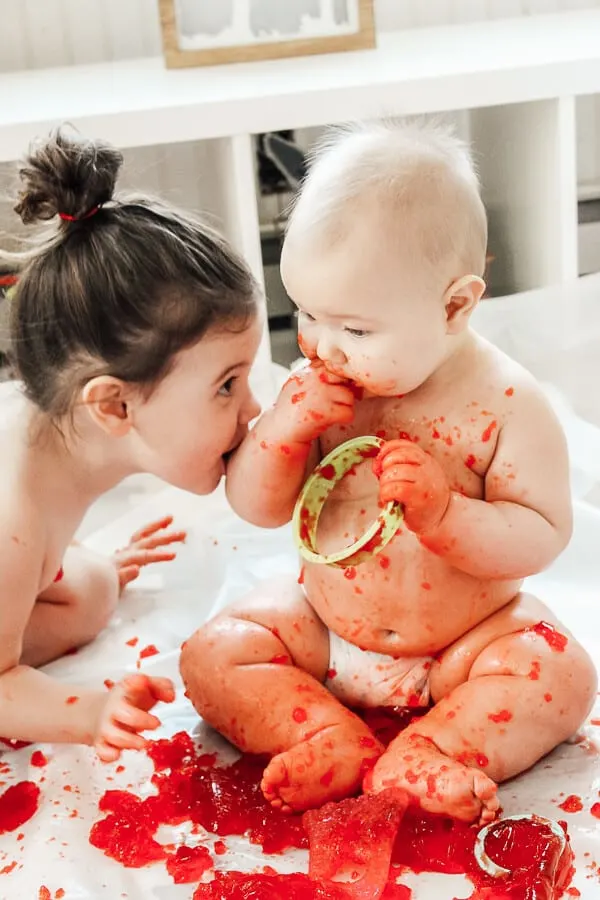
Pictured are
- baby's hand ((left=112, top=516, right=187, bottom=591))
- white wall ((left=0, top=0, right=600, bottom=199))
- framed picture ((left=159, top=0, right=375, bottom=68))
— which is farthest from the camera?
white wall ((left=0, top=0, right=600, bottom=199))

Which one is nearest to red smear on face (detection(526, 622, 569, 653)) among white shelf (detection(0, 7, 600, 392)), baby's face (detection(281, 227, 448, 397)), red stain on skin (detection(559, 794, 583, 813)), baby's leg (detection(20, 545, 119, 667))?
red stain on skin (detection(559, 794, 583, 813))

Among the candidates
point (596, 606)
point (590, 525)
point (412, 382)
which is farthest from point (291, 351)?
point (412, 382)

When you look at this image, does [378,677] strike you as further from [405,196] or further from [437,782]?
[405,196]

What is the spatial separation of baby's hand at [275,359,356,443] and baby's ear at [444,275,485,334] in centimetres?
9

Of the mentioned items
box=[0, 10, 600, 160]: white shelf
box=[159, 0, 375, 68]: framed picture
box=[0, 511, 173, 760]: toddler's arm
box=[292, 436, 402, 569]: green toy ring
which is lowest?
box=[0, 511, 173, 760]: toddler's arm

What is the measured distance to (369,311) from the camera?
798mm

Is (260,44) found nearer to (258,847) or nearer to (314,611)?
(314,611)

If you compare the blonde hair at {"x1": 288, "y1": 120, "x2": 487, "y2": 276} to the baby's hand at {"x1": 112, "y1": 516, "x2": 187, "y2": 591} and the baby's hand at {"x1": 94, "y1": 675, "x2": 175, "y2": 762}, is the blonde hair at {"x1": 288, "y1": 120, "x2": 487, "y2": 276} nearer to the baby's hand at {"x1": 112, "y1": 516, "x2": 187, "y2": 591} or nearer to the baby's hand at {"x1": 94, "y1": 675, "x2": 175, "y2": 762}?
the baby's hand at {"x1": 94, "y1": 675, "x2": 175, "y2": 762}

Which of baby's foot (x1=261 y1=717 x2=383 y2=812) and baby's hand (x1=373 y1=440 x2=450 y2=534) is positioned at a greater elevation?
baby's hand (x1=373 y1=440 x2=450 y2=534)

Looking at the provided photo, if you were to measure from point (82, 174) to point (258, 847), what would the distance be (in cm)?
52

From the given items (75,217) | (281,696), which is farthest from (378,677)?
(75,217)

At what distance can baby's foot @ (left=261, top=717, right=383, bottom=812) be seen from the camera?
2.72 feet

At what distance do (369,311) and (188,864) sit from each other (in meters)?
0.41

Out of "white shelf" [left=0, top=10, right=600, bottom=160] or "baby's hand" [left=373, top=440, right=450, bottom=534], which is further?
"white shelf" [left=0, top=10, right=600, bottom=160]
